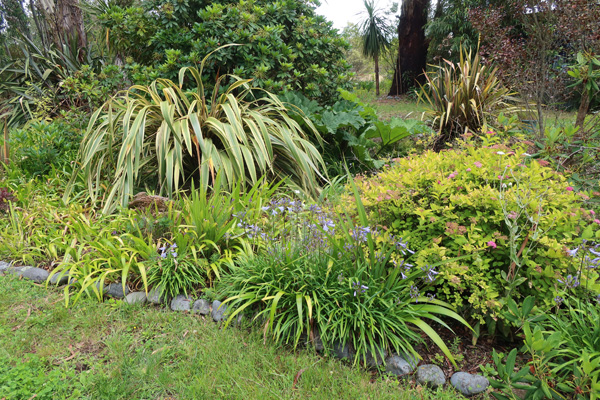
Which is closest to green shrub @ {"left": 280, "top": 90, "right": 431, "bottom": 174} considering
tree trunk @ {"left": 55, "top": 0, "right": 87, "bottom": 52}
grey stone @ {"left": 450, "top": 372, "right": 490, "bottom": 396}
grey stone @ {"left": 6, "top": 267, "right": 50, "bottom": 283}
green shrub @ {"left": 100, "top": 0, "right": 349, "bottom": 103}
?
green shrub @ {"left": 100, "top": 0, "right": 349, "bottom": 103}

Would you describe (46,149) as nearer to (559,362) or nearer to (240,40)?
(240,40)

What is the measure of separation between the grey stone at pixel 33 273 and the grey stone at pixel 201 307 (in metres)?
1.16

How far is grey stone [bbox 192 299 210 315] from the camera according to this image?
2105 millimetres

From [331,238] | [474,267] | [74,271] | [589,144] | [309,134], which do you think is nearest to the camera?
[474,267]

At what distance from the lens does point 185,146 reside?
3242mm

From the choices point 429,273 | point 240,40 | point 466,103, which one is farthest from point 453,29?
point 429,273

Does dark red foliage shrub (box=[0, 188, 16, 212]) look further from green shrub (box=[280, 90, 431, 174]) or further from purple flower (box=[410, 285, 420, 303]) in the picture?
purple flower (box=[410, 285, 420, 303])

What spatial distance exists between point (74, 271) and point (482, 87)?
14.6 feet

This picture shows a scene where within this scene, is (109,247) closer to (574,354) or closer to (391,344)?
(391,344)

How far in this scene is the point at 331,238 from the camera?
6.44 feet

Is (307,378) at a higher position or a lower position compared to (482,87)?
lower

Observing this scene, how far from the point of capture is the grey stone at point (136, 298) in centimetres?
219

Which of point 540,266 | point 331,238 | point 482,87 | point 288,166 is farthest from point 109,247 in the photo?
point 482,87

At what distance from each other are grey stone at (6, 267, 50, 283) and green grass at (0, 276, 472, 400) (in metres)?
0.33
